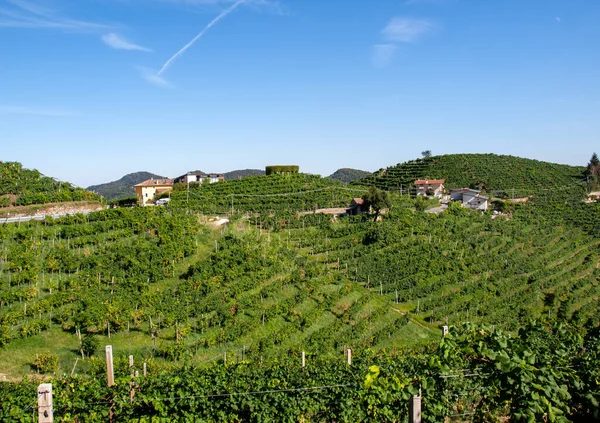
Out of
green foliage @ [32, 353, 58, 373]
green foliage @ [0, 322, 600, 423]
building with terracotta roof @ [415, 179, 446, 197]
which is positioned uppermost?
building with terracotta roof @ [415, 179, 446, 197]

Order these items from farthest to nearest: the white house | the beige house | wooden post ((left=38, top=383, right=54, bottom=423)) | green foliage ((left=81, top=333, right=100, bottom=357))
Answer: the beige house
the white house
green foliage ((left=81, top=333, right=100, bottom=357))
wooden post ((left=38, top=383, right=54, bottom=423))

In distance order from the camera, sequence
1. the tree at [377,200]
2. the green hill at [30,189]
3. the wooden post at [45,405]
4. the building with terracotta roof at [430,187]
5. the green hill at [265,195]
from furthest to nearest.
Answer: the building with terracotta roof at [430,187] → the green hill at [265,195] → the tree at [377,200] → the green hill at [30,189] → the wooden post at [45,405]

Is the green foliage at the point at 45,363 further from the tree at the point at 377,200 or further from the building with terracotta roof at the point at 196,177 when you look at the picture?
the building with terracotta roof at the point at 196,177

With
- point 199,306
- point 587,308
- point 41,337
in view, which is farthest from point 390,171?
point 41,337

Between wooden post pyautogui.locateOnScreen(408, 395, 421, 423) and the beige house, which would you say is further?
the beige house

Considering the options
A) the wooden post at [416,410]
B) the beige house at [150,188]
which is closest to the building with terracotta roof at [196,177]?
the beige house at [150,188]

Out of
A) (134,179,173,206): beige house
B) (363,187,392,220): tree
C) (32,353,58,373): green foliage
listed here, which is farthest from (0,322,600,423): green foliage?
(134,179,173,206): beige house

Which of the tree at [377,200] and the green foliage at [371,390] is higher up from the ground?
the tree at [377,200]

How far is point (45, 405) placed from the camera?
572 centimetres

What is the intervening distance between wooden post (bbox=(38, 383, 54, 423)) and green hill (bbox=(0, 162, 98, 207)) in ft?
86.0

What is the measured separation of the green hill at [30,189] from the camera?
28.3 meters

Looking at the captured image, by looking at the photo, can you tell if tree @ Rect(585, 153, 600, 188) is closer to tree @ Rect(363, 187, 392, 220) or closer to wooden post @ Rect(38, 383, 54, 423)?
tree @ Rect(363, 187, 392, 220)

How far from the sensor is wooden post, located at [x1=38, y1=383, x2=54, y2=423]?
570 centimetres

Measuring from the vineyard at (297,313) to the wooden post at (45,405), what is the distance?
1949 mm
